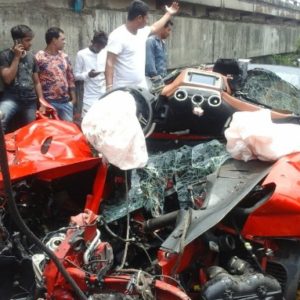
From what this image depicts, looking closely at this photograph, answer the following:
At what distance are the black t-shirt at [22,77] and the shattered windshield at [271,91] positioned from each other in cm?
252

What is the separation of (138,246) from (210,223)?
2.24 ft

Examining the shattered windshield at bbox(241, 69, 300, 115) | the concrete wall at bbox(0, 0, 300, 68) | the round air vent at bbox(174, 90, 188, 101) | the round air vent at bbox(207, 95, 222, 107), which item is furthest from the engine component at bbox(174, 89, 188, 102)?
the concrete wall at bbox(0, 0, 300, 68)

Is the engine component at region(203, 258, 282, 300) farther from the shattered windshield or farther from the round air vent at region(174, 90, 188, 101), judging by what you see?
the shattered windshield

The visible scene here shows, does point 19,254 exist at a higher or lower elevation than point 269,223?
lower

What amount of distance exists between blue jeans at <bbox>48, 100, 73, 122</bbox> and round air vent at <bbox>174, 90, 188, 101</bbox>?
3.08m

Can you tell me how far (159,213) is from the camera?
3.46m

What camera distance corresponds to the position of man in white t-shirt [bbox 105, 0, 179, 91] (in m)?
5.79

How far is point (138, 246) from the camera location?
329cm

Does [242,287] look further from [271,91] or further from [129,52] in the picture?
[129,52]

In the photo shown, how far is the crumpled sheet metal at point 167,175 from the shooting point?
344 centimetres

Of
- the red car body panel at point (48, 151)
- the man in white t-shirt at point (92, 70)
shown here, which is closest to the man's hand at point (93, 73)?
the man in white t-shirt at point (92, 70)

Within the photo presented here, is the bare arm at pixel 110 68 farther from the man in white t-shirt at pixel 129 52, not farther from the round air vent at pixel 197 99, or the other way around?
the round air vent at pixel 197 99

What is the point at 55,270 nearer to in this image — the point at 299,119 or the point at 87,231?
the point at 87,231

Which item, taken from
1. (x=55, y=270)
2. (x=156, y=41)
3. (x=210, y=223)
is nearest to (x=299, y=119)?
(x=210, y=223)
